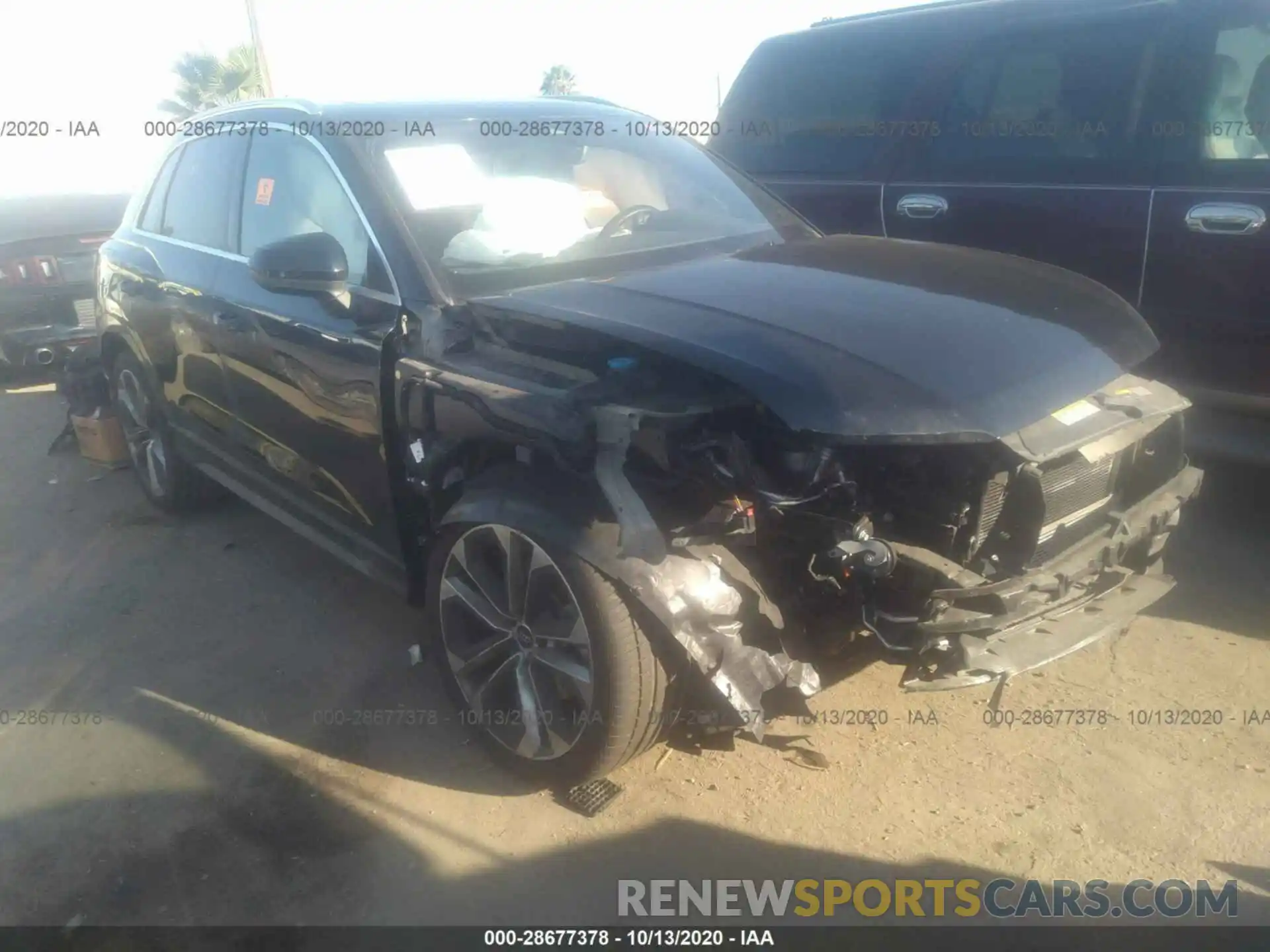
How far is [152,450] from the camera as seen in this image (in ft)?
16.6

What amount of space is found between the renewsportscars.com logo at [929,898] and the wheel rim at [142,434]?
142 inches

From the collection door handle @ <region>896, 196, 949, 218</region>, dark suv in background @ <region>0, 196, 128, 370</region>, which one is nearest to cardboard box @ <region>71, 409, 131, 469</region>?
dark suv in background @ <region>0, 196, 128, 370</region>

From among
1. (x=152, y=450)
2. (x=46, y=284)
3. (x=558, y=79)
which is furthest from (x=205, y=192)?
(x=558, y=79)

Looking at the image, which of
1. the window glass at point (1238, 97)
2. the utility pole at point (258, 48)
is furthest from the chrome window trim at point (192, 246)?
the utility pole at point (258, 48)

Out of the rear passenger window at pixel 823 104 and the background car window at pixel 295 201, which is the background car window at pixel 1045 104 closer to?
the rear passenger window at pixel 823 104

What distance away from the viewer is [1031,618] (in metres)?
2.50

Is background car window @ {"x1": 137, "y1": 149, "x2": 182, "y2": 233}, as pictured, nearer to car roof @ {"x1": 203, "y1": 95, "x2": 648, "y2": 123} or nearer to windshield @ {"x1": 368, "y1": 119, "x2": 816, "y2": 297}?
car roof @ {"x1": 203, "y1": 95, "x2": 648, "y2": 123}

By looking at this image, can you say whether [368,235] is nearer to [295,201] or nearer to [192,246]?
[295,201]

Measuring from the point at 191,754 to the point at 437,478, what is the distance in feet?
4.13

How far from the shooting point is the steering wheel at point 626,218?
3.47m

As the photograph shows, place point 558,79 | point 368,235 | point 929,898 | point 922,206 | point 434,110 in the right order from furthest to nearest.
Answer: point 558,79, point 922,206, point 434,110, point 368,235, point 929,898

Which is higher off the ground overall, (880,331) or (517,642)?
(880,331)

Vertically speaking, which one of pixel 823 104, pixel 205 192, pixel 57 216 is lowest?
pixel 57 216

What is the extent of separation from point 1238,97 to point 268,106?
3.78 m
